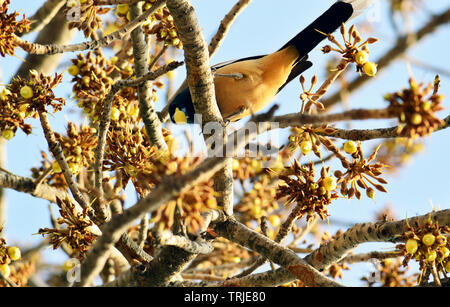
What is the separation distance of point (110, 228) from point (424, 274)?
192 centimetres

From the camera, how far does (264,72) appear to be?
3.35 m

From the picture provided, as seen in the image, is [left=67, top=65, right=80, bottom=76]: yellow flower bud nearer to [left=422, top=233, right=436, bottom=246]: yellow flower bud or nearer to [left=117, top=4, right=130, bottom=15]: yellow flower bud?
[left=117, top=4, right=130, bottom=15]: yellow flower bud

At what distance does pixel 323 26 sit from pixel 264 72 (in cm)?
55

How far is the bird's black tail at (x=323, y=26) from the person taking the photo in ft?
10.1

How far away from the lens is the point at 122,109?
3160 mm

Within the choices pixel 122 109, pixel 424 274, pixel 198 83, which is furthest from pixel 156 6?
pixel 424 274

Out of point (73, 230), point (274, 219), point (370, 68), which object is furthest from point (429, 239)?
point (73, 230)

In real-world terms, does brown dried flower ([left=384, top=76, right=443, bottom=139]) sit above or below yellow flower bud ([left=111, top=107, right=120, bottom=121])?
below

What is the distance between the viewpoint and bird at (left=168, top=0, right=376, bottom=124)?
3.11m

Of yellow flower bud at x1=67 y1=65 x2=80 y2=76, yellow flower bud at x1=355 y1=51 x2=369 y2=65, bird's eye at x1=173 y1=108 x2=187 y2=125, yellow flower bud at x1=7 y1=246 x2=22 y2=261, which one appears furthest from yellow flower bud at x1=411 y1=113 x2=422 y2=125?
yellow flower bud at x1=67 y1=65 x2=80 y2=76

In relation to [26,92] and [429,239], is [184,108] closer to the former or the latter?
[26,92]

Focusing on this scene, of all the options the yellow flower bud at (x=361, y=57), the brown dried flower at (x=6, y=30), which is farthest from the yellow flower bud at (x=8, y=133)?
the yellow flower bud at (x=361, y=57)

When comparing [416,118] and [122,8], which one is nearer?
[416,118]

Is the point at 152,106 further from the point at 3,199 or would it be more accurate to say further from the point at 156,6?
the point at 3,199
